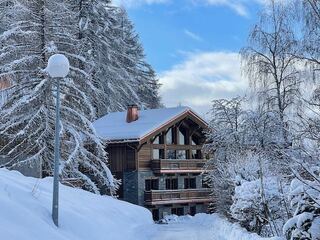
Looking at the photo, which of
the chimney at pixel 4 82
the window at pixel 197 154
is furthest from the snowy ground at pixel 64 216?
the window at pixel 197 154

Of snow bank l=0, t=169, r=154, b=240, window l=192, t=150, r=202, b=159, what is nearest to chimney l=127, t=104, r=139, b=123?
window l=192, t=150, r=202, b=159

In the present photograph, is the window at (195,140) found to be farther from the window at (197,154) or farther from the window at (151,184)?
the window at (151,184)

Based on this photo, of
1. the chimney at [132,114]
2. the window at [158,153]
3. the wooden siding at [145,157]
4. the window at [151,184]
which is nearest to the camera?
the wooden siding at [145,157]

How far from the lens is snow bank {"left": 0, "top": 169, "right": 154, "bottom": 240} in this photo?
684 centimetres

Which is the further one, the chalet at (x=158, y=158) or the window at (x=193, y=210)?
the window at (x=193, y=210)

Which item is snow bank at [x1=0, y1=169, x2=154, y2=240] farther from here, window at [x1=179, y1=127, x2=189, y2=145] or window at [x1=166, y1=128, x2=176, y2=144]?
window at [x1=179, y1=127, x2=189, y2=145]

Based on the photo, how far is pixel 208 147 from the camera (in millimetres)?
34719

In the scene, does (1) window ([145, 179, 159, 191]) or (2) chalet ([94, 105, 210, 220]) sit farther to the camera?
(1) window ([145, 179, 159, 191])

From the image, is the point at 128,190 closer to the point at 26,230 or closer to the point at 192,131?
the point at 192,131

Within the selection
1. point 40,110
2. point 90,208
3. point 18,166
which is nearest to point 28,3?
point 40,110

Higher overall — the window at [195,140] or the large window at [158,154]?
the window at [195,140]

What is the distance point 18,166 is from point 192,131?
19815 millimetres

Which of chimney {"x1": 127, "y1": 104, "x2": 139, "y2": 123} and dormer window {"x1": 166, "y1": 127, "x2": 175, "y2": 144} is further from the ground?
chimney {"x1": 127, "y1": 104, "x2": 139, "y2": 123}

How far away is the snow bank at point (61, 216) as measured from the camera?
269 inches
